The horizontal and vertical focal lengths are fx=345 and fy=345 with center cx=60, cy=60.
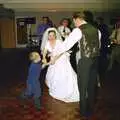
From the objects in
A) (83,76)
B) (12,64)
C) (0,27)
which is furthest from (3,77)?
(83,76)

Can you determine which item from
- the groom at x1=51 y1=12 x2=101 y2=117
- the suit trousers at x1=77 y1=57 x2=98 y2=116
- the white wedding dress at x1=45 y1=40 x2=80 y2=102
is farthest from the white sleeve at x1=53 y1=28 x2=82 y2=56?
the white wedding dress at x1=45 y1=40 x2=80 y2=102

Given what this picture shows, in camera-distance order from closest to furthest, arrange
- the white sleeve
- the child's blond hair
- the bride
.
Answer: the white sleeve
the child's blond hair
the bride

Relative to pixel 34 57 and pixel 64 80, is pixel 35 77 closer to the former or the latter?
pixel 34 57

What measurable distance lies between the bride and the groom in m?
0.22

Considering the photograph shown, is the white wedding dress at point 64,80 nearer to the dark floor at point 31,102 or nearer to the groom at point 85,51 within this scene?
the dark floor at point 31,102

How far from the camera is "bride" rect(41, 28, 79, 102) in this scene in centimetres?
213

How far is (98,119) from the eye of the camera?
1.81m

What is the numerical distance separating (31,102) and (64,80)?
0.27 m

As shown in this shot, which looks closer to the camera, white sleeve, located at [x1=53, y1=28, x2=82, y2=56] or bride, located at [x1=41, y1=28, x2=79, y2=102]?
white sleeve, located at [x1=53, y1=28, x2=82, y2=56]

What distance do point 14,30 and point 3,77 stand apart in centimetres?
44

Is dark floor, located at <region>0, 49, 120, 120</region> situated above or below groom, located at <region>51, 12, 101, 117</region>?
below

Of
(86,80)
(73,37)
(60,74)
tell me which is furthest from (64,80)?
(73,37)

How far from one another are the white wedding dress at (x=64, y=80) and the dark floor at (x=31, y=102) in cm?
6

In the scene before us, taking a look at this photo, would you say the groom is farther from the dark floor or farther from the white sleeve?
the dark floor
